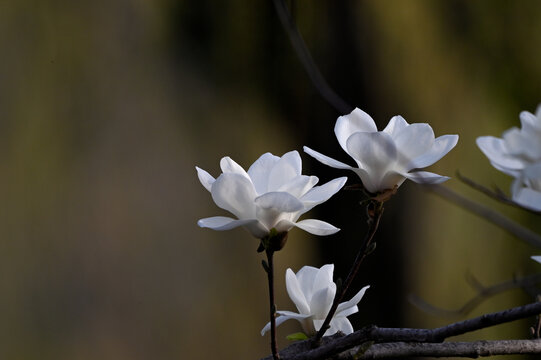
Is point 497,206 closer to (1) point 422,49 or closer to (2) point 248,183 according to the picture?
(1) point 422,49

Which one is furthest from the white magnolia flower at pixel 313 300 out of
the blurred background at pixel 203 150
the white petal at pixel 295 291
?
the blurred background at pixel 203 150

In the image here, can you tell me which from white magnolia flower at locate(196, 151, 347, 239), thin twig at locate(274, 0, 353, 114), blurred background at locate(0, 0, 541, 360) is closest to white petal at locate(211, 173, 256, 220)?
white magnolia flower at locate(196, 151, 347, 239)

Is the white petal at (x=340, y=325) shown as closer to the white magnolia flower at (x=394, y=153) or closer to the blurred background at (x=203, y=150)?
the white magnolia flower at (x=394, y=153)

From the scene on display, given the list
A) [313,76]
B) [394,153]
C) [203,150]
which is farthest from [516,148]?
[203,150]

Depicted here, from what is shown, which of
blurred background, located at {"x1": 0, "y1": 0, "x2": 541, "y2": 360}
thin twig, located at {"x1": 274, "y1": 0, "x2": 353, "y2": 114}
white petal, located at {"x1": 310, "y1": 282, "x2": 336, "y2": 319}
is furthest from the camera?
blurred background, located at {"x1": 0, "y1": 0, "x2": 541, "y2": 360}

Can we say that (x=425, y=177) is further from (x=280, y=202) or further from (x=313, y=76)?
(x=313, y=76)

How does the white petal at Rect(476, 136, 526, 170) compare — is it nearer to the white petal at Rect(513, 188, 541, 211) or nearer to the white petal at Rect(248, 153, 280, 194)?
the white petal at Rect(513, 188, 541, 211)
